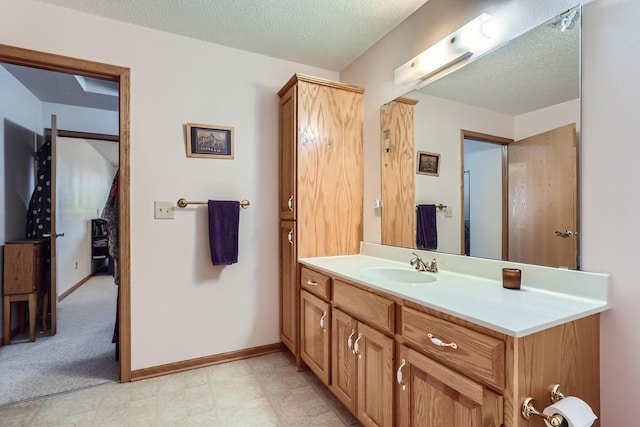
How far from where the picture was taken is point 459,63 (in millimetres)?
1619

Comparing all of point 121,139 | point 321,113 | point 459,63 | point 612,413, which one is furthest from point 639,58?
point 121,139

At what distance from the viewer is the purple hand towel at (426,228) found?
1.79 m

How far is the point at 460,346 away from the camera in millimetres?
947

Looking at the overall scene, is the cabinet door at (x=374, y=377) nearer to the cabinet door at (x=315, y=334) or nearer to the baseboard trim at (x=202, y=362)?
the cabinet door at (x=315, y=334)

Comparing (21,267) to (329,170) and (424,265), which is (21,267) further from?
(424,265)

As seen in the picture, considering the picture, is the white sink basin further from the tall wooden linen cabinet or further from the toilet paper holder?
the toilet paper holder

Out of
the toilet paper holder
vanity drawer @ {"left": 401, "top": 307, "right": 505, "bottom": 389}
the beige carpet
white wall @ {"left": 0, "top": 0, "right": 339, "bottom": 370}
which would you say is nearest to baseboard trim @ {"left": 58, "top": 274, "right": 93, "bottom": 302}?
the beige carpet

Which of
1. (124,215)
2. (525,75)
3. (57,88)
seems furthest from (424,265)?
(57,88)

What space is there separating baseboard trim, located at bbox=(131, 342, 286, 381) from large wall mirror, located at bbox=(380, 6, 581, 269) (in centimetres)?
129

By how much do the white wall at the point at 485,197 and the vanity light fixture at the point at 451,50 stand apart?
45cm

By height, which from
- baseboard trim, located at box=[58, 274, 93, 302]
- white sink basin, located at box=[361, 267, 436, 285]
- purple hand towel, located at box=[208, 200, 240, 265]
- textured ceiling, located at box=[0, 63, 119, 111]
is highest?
textured ceiling, located at box=[0, 63, 119, 111]

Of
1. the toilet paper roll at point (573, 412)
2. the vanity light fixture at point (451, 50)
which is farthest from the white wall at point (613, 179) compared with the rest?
the toilet paper roll at point (573, 412)

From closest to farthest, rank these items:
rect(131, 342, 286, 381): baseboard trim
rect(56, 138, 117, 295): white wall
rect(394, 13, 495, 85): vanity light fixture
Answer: rect(394, 13, 495, 85): vanity light fixture
rect(131, 342, 286, 381): baseboard trim
rect(56, 138, 117, 295): white wall

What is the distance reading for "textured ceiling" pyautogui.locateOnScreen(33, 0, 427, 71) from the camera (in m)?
1.79
